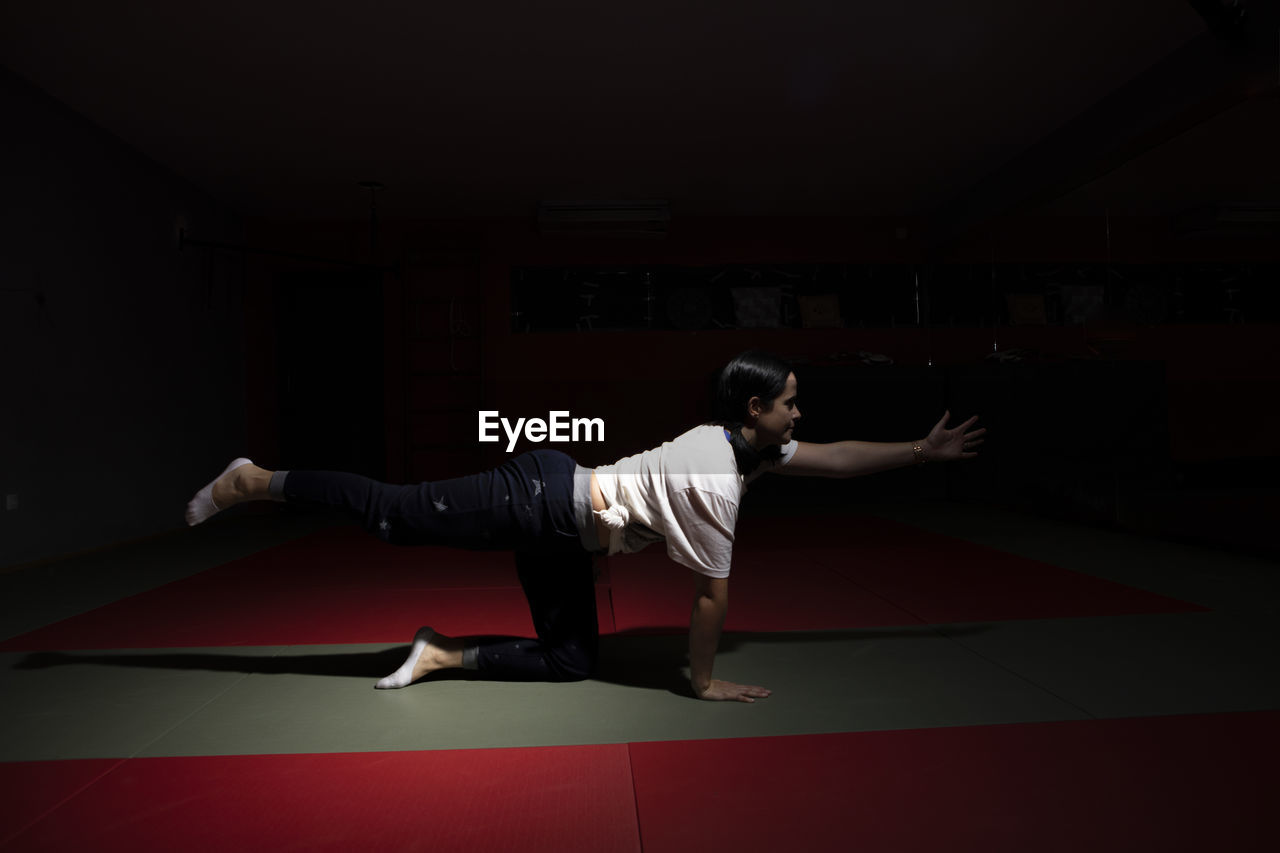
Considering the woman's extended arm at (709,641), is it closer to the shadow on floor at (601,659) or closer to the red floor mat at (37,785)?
the shadow on floor at (601,659)

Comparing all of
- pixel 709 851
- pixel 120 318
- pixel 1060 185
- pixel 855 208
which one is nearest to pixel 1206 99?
pixel 1060 185

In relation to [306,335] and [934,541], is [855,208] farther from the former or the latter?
[306,335]

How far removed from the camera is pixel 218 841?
1269mm

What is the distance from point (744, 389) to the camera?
75.0 inches

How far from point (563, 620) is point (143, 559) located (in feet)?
11.4

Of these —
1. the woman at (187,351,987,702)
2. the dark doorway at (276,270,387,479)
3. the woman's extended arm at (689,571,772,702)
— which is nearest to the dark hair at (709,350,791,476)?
the woman at (187,351,987,702)

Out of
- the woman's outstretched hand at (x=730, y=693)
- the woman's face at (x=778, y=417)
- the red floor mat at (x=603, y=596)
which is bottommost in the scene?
the red floor mat at (x=603, y=596)

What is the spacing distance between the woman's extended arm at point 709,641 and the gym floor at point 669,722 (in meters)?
0.06

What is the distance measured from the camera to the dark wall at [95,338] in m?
4.15

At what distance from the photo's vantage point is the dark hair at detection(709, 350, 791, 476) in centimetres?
189

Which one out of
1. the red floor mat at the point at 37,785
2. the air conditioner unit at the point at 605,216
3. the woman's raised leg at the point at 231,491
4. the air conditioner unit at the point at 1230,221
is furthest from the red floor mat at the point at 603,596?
the air conditioner unit at the point at 605,216

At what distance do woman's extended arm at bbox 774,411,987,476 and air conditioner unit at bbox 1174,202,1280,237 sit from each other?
3.66m

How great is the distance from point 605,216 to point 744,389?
5.10 m

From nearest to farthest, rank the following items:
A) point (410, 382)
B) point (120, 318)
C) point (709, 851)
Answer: point (709, 851) → point (120, 318) → point (410, 382)
